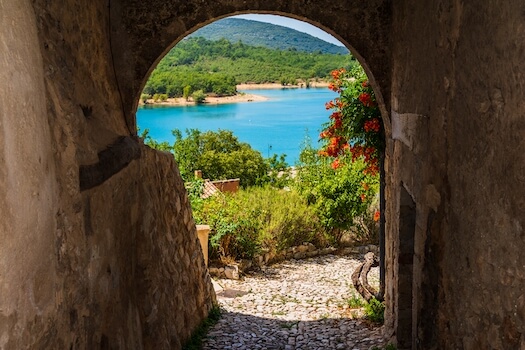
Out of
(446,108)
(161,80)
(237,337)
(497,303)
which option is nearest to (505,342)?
(497,303)

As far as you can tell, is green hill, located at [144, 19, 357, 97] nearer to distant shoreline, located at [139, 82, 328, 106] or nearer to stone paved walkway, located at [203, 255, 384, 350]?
distant shoreline, located at [139, 82, 328, 106]

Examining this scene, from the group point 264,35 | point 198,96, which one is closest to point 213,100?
point 198,96

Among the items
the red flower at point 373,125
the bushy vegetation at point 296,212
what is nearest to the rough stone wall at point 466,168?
the red flower at point 373,125

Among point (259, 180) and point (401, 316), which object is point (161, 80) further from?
point (401, 316)

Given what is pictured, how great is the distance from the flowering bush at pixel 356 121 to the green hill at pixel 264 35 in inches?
3469

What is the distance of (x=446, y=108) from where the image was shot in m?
2.97

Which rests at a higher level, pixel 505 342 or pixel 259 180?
pixel 505 342

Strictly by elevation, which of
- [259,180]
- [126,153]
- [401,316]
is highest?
[126,153]

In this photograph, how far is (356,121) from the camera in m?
6.10

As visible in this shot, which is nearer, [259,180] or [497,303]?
[497,303]

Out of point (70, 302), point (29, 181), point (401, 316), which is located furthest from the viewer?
point (401, 316)

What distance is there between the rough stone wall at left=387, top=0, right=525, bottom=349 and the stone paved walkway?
6.67 ft

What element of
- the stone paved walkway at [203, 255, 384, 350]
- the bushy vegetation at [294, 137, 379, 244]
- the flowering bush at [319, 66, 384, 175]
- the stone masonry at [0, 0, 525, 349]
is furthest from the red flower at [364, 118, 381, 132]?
the bushy vegetation at [294, 137, 379, 244]

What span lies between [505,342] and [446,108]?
1.26 meters
